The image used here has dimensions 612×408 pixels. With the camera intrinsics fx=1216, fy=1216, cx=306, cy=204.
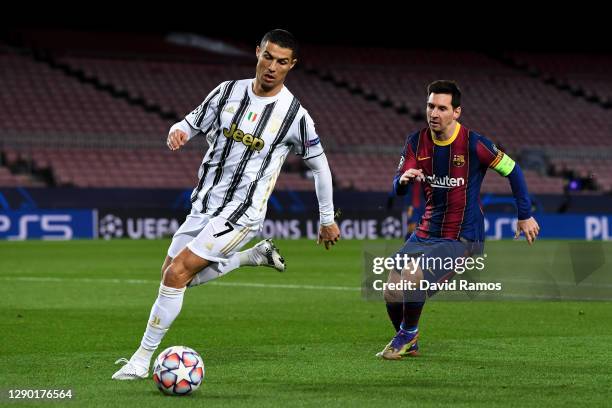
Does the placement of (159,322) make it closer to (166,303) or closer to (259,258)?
(166,303)

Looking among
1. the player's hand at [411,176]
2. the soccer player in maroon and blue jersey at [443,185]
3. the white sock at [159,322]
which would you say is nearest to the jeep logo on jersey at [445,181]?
the soccer player in maroon and blue jersey at [443,185]

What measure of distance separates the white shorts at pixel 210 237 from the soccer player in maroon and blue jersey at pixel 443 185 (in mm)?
1497

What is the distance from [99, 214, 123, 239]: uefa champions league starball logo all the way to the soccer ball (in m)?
21.6

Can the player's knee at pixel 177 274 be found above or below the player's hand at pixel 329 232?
below

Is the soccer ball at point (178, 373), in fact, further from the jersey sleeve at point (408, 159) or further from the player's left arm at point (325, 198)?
the jersey sleeve at point (408, 159)

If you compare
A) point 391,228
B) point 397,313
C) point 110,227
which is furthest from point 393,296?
point 391,228

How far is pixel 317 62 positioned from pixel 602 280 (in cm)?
2647

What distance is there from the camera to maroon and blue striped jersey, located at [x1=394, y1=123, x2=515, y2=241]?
8.66 metres

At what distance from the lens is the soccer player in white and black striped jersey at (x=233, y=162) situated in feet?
24.0

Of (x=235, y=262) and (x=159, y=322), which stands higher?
(x=235, y=262)

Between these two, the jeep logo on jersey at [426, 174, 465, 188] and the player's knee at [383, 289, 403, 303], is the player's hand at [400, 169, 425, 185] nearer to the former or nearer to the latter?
the jeep logo on jersey at [426, 174, 465, 188]

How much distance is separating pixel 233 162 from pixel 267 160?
22 cm

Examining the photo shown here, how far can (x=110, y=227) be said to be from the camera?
28.1 meters

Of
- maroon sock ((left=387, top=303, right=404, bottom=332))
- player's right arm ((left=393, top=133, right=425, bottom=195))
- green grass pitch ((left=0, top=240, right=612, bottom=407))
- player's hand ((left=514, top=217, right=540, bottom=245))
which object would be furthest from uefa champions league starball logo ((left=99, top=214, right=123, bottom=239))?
player's hand ((left=514, top=217, right=540, bottom=245))
